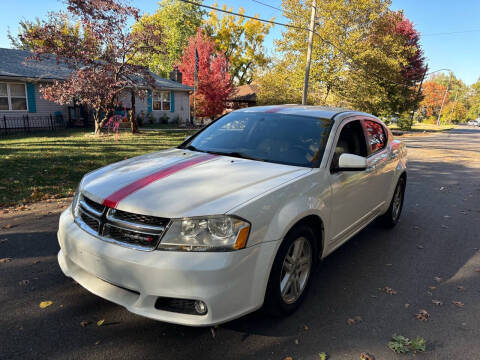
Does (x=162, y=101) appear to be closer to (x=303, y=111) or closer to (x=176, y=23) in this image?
(x=303, y=111)

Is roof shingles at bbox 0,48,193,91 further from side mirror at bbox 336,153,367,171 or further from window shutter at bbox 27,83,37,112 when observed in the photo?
side mirror at bbox 336,153,367,171

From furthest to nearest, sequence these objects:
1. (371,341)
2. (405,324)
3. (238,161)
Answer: (238,161), (405,324), (371,341)

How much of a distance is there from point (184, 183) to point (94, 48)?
567 inches

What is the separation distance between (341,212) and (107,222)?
7.10ft

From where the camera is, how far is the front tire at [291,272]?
103 inches

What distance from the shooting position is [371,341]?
2699 mm

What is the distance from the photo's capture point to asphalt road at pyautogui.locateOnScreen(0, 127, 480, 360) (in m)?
2.52

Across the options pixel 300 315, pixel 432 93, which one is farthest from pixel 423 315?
pixel 432 93

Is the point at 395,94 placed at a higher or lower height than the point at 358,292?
higher

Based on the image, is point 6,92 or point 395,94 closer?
point 6,92

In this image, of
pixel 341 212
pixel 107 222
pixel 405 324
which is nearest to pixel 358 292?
pixel 405 324

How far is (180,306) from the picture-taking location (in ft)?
7.63

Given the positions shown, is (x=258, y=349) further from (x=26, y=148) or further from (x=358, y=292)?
(x=26, y=148)

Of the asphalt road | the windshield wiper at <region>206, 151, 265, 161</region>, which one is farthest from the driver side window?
the asphalt road
